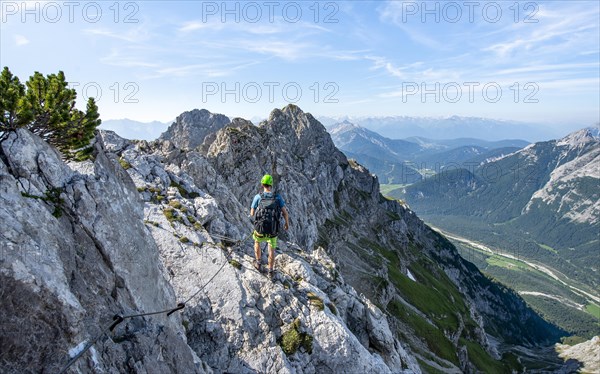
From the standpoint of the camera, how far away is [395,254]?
18100cm

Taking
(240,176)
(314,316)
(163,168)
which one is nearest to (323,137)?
(240,176)

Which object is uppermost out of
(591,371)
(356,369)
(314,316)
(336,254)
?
(314,316)

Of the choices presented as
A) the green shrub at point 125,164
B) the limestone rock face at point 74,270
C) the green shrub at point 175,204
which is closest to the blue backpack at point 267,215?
the limestone rock face at point 74,270

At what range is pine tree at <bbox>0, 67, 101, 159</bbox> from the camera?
1514cm

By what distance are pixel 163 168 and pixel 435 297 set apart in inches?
5880

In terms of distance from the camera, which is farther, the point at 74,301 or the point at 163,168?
the point at 163,168

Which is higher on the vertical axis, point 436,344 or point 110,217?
point 110,217

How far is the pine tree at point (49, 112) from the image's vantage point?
15141mm

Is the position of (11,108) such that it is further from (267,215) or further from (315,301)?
(315,301)

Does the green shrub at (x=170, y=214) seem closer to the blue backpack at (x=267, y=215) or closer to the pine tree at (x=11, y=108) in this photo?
the blue backpack at (x=267, y=215)

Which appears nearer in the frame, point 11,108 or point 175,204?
point 11,108

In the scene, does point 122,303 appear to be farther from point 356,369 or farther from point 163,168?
Answer: point 163,168

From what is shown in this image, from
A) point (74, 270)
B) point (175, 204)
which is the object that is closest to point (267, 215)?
point (74, 270)

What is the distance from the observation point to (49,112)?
16.9 meters
